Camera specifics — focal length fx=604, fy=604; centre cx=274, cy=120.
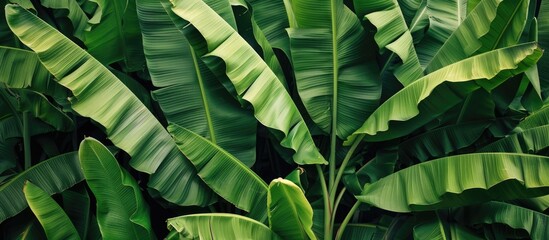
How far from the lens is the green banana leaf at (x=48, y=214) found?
281 centimetres

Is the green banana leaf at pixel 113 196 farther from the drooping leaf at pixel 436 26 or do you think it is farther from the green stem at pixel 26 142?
the drooping leaf at pixel 436 26

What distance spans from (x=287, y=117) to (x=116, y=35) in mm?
1121

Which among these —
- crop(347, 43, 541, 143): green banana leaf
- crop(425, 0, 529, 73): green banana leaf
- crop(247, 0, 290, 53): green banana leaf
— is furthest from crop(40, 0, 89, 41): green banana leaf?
crop(425, 0, 529, 73): green banana leaf

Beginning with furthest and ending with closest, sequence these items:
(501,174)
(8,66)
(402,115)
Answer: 1. (8,66)
2. (402,115)
3. (501,174)

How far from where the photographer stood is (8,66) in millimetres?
2998

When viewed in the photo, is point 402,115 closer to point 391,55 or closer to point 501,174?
point 501,174

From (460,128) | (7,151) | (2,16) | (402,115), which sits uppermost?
(2,16)

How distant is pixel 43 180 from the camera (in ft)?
10.5

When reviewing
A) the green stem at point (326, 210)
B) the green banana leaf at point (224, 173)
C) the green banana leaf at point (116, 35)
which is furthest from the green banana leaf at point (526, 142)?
the green banana leaf at point (116, 35)

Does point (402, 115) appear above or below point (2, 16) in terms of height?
below

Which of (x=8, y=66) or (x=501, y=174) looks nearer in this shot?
(x=501, y=174)

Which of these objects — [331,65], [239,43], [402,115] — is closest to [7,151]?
[239,43]

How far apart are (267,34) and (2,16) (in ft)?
4.99

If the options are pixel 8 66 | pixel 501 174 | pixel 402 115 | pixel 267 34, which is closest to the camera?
pixel 501 174
